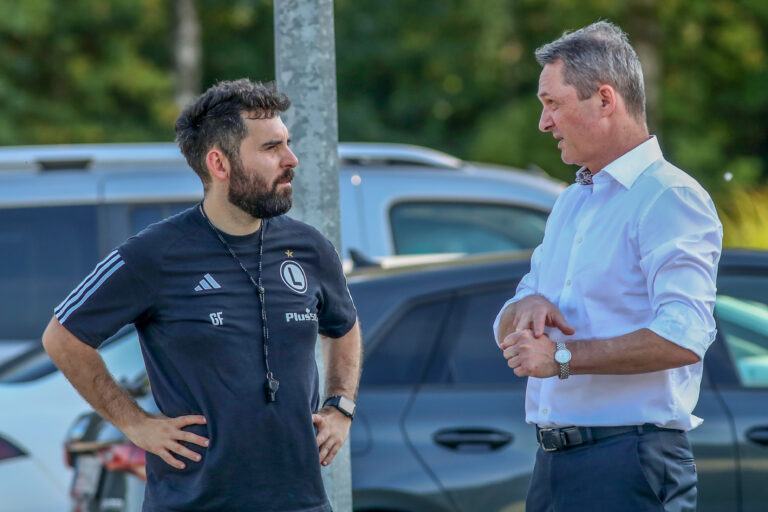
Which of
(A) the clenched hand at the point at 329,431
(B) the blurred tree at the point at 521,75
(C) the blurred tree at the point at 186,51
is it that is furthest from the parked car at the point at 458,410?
(C) the blurred tree at the point at 186,51

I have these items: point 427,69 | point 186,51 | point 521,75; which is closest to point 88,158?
point 186,51

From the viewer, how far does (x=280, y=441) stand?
3012 mm

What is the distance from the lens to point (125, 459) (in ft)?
14.2

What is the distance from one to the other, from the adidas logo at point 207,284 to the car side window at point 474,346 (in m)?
1.65

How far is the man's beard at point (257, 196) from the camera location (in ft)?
10.0

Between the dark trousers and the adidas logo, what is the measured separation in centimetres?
93

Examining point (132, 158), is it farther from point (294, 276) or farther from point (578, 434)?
point (578, 434)

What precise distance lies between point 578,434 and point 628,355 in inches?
12.1

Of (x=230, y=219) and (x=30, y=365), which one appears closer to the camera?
(x=230, y=219)

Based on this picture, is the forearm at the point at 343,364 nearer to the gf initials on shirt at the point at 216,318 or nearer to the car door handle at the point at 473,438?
the gf initials on shirt at the point at 216,318

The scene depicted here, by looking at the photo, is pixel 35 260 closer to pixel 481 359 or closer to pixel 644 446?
pixel 481 359

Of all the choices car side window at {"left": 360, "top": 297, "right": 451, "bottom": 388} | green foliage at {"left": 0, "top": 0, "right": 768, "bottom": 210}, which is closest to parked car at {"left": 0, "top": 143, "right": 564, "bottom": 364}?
car side window at {"left": 360, "top": 297, "right": 451, "bottom": 388}

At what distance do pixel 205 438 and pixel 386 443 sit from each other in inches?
59.7

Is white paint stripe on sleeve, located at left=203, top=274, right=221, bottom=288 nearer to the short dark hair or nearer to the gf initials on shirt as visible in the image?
the gf initials on shirt
